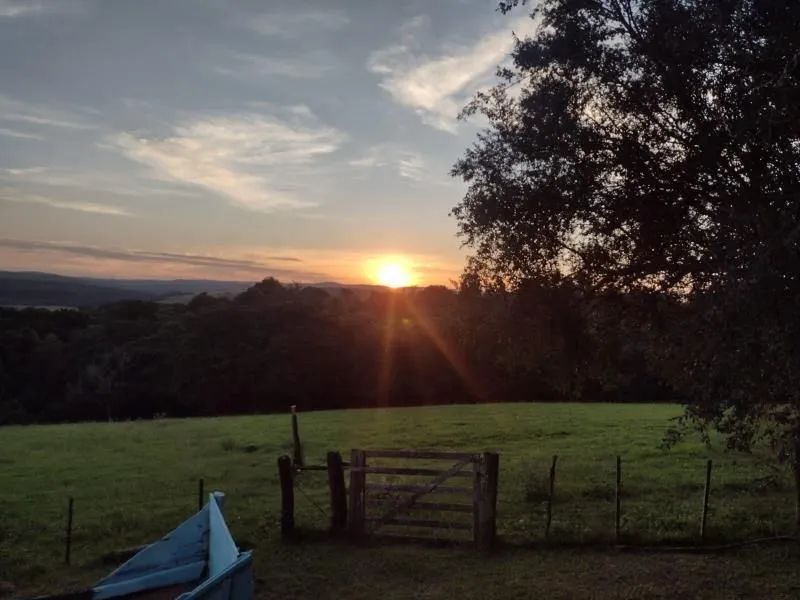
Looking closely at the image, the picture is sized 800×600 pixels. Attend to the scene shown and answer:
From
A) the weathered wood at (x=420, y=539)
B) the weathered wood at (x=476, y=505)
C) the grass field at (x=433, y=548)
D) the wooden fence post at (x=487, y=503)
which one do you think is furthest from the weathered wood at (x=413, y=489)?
the grass field at (x=433, y=548)

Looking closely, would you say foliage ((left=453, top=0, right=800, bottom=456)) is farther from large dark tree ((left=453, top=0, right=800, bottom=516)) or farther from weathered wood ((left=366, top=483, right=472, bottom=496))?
weathered wood ((left=366, top=483, right=472, bottom=496))

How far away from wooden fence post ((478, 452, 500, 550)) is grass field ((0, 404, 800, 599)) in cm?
38

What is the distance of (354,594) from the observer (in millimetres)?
11180

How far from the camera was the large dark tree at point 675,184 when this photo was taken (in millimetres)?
7875

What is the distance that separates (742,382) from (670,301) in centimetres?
298

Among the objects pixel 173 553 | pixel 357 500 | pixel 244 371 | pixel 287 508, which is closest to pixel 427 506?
pixel 357 500

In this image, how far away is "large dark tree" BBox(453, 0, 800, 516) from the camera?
310 inches

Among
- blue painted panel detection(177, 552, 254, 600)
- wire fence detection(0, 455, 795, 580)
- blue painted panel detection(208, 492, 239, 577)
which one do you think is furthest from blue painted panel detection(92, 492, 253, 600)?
wire fence detection(0, 455, 795, 580)

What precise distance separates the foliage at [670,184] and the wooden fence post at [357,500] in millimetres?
4743

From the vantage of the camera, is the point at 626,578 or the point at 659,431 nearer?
the point at 626,578

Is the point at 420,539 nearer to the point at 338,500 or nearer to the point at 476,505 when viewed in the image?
the point at 476,505

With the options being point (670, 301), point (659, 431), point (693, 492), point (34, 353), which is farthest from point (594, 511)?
point (34, 353)

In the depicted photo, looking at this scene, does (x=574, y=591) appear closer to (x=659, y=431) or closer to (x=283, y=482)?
(x=283, y=482)

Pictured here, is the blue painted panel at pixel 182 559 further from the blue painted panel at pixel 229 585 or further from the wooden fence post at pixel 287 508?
the wooden fence post at pixel 287 508
